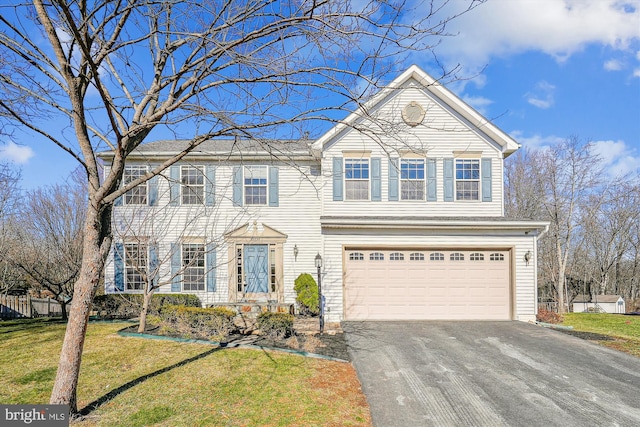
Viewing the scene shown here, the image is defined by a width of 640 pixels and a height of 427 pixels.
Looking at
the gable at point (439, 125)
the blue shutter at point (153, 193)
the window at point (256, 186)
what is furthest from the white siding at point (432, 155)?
the blue shutter at point (153, 193)

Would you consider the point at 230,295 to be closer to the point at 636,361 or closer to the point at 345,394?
the point at 345,394

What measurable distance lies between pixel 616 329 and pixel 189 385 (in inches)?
492

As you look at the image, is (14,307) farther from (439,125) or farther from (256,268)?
(439,125)

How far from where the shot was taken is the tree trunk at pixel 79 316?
493cm

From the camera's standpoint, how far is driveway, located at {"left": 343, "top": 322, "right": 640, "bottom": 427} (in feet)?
18.0

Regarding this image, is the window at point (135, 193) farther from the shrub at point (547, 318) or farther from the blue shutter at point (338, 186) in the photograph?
the shrub at point (547, 318)

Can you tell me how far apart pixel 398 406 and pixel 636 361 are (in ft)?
19.9

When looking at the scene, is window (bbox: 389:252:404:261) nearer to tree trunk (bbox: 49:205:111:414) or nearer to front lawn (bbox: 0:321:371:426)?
front lawn (bbox: 0:321:371:426)

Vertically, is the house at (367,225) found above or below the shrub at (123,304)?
above

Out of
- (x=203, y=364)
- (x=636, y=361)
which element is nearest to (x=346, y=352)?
(x=203, y=364)

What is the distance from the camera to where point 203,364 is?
716cm

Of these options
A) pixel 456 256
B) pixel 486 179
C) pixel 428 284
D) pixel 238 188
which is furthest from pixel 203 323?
pixel 486 179

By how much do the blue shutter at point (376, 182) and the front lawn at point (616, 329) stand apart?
23.8 feet

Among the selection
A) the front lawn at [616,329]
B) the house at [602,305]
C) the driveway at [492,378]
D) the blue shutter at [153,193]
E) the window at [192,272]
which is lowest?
the house at [602,305]
